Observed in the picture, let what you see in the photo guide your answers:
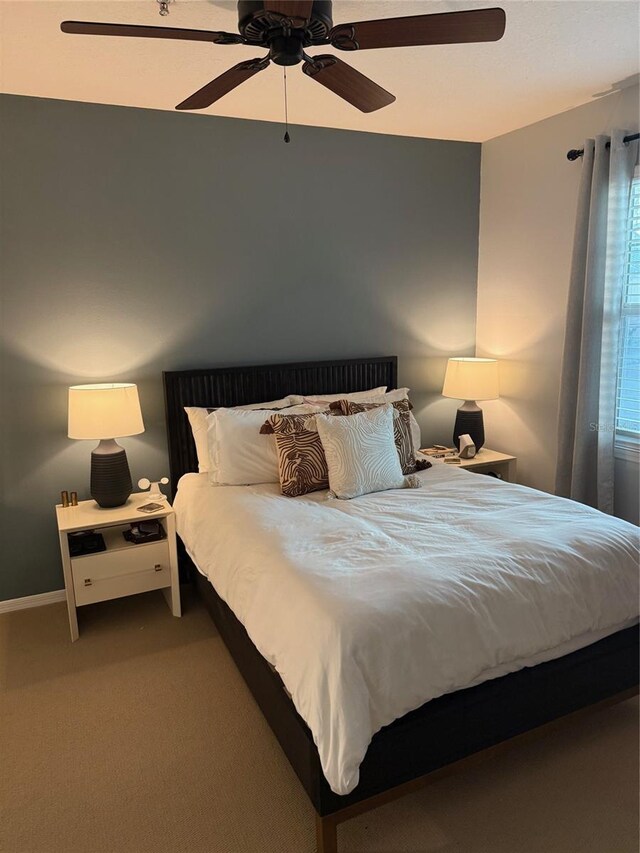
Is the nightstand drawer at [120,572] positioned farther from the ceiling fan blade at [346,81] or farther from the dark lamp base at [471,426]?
the ceiling fan blade at [346,81]

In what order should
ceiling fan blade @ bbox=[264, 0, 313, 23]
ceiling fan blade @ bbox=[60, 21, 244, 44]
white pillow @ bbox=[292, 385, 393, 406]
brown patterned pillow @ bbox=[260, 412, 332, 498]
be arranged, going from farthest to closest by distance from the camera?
white pillow @ bbox=[292, 385, 393, 406]
brown patterned pillow @ bbox=[260, 412, 332, 498]
ceiling fan blade @ bbox=[60, 21, 244, 44]
ceiling fan blade @ bbox=[264, 0, 313, 23]

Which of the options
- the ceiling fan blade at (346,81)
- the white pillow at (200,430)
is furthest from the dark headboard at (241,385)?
the ceiling fan blade at (346,81)

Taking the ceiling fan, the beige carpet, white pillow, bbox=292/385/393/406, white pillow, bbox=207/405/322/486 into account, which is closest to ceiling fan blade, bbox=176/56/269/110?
the ceiling fan

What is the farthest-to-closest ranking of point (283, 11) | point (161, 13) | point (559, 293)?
point (559, 293) → point (161, 13) → point (283, 11)

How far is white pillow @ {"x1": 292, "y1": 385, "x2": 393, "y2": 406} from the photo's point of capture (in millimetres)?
3495

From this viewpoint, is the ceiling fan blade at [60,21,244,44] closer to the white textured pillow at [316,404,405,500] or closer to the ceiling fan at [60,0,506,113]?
the ceiling fan at [60,0,506,113]

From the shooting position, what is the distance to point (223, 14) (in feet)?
6.88

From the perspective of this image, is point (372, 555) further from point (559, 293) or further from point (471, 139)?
point (471, 139)

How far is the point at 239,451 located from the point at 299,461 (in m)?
0.35

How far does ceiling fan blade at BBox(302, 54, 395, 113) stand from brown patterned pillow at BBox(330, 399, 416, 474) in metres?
1.52

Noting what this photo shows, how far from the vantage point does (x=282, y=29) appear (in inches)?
62.1

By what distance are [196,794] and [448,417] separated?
3.06 m

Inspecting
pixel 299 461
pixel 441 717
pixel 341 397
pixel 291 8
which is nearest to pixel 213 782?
pixel 441 717

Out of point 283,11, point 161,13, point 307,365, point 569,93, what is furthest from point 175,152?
point 569,93
